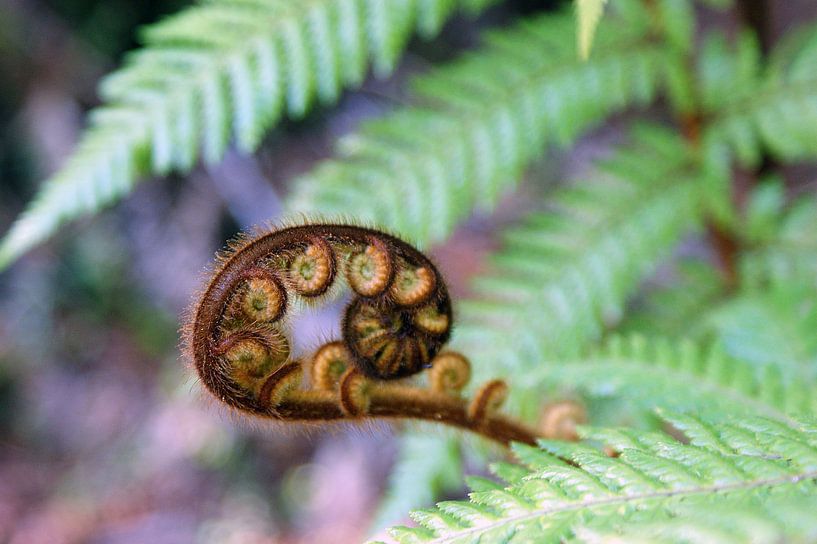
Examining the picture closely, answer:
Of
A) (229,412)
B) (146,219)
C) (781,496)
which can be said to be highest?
(146,219)

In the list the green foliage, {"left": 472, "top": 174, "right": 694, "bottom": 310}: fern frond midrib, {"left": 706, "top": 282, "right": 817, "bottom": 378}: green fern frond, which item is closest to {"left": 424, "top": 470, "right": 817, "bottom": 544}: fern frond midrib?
{"left": 706, "top": 282, "right": 817, "bottom": 378}: green fern frond

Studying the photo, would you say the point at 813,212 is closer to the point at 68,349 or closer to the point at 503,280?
the point at 503,280

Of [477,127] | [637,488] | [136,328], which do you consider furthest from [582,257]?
[136,328]

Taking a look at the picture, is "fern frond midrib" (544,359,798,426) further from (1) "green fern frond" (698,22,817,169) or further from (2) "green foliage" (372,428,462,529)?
(1) "green fern frond" (698,22,817,169)

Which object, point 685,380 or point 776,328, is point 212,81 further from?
point 776,328

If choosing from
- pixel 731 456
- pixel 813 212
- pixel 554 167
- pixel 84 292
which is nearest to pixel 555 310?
pixel 813 212

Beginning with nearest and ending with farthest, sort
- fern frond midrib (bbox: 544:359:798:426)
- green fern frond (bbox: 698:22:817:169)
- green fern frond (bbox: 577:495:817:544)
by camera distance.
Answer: green fern frond (bbox: 577:495:817:544), fern frond midrib (bbox: 544:359:798:426), green fern frond (bbox: 698:22:817:169)

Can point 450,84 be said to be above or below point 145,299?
above
